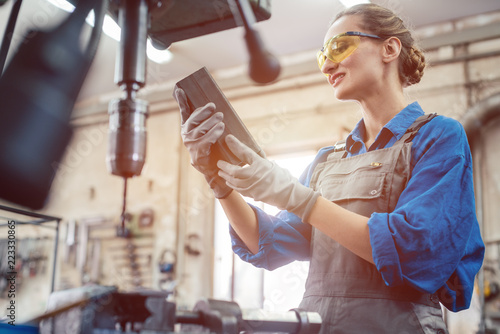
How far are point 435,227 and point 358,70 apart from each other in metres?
0.51

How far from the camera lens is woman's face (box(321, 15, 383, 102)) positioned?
1312 mm

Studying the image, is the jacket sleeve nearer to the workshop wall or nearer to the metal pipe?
the metal pipe

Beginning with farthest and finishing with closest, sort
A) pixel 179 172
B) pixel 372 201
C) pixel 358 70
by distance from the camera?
pixel 179 172 → pixel 358 70 → pixel 372 201

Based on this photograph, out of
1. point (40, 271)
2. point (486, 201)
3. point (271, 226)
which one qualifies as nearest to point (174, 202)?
point (40, 271)

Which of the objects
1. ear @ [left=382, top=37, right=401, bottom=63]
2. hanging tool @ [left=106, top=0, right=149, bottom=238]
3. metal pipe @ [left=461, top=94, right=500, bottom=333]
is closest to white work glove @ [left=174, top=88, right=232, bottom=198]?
hanging tool @ [left=106, top=0, right=149, bottom=238]

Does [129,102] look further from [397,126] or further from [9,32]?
[397,126]

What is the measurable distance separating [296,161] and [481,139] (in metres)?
1.85

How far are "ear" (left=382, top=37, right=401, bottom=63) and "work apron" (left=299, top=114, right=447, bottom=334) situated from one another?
0.22 m

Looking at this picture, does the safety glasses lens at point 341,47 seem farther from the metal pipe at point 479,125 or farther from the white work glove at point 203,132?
the metal pipe at point 479,125

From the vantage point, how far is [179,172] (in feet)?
19.6

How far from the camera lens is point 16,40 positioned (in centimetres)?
96

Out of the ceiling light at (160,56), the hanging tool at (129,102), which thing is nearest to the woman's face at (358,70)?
the hanging tool at (129,102)

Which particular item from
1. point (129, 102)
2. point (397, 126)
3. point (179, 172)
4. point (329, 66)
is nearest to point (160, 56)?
point (179, 172)

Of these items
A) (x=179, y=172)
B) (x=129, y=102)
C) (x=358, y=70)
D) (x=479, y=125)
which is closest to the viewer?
(x=129, y=102)
